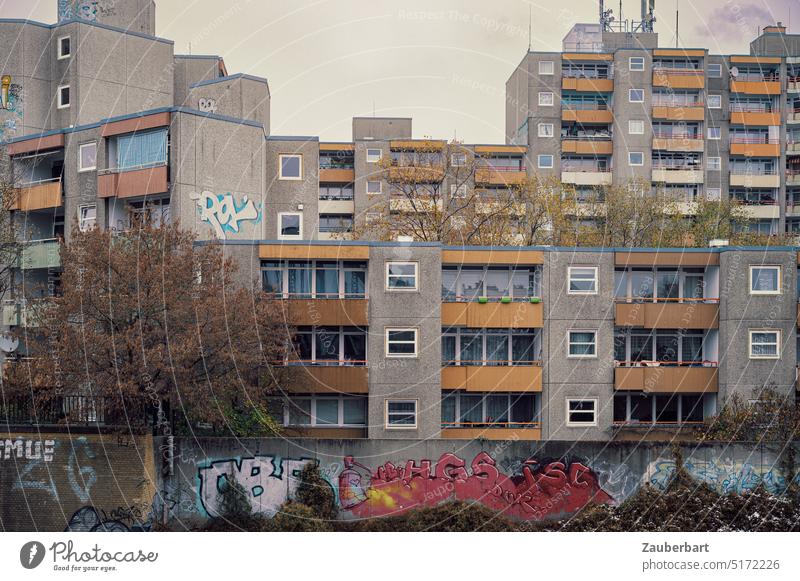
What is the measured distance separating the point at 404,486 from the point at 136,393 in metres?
6.82

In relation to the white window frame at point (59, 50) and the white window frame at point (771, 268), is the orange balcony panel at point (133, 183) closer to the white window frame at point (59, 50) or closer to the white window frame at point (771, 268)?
the white window frame at point (59, 50)

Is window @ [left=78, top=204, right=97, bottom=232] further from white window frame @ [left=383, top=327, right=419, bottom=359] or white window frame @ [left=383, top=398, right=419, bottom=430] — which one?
white window frame @ [left=383, top=398, right=419, bottom=430]

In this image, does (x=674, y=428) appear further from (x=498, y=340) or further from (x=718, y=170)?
(x=718, y=170)

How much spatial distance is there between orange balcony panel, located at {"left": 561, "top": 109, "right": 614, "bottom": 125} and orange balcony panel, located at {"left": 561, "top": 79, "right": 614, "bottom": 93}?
141 cm

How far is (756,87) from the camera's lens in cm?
6228

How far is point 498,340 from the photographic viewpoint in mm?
29656

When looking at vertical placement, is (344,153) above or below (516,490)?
above

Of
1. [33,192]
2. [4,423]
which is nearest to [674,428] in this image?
[4,423]

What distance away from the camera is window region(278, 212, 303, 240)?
116ft

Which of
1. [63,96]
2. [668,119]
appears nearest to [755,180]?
[668,119]

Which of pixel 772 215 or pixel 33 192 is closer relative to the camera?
pixel 33 192

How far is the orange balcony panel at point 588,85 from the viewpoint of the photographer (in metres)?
61.7

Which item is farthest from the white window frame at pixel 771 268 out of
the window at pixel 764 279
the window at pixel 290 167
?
the window at pixel 290 167

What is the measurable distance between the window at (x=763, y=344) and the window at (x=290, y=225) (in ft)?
54.0
